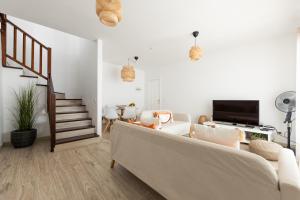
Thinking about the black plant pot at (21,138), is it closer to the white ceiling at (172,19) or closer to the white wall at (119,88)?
the white ceiling at (172,19)

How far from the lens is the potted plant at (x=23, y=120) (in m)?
2.82

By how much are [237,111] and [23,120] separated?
16.5 ft

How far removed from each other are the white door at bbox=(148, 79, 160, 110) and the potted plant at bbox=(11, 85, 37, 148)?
424 centimetres

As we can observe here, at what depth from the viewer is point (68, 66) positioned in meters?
4.63

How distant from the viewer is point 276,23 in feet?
8.63

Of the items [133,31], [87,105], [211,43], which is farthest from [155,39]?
[87,105]

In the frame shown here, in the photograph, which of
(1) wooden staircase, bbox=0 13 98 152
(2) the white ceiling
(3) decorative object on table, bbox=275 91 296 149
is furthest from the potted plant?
(3) decorative object on table, bbox=275 91 296 149

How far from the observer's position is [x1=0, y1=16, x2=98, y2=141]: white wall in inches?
139

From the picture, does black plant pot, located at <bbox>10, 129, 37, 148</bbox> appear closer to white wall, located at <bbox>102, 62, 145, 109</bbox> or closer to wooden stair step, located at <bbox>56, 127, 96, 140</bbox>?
wooden stair step, located at <bbox>56, 127, 96, 140</bbox>

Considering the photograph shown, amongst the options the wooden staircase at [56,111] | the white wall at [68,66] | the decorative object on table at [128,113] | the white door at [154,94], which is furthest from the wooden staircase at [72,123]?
the white door at [154,94]

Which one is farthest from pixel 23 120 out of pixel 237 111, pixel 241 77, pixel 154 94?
pixel 241 77

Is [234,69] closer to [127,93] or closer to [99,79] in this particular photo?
[99,79]

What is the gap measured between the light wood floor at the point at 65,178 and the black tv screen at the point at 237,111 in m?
3.05

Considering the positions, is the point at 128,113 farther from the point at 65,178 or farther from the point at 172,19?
the point at 172,19
